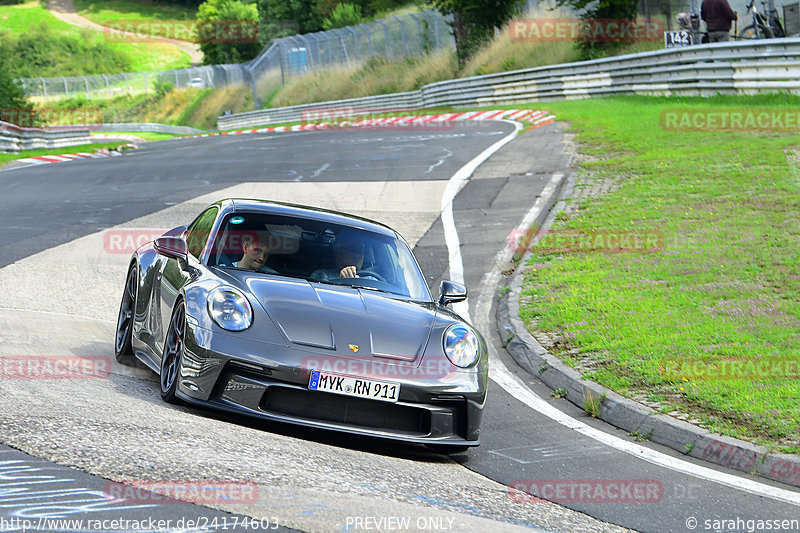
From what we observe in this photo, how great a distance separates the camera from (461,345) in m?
6.36

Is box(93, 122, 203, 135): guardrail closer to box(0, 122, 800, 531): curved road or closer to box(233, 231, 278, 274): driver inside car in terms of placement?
box(0, 122, 800, 531): curved road

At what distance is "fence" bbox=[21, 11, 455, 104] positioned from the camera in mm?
48625

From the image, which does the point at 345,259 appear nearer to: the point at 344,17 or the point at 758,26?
the point at 758,26

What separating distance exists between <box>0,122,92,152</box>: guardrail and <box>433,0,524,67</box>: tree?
661 inches

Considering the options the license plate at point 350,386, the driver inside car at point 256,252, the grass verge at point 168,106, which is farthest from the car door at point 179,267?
the grass verge at point 168,106

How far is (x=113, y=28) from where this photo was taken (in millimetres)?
130875

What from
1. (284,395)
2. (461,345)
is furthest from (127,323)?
(461,345)

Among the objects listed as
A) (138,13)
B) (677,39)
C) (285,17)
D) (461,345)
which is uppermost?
(138,13)

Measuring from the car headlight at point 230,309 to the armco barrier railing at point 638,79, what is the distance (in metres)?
18.5

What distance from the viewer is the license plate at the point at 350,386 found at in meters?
5.70

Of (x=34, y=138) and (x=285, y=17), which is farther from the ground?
(x=285, y=17)

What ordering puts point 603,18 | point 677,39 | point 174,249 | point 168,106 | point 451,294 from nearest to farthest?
point 174,249 → point 451,294 → point 677,39 → point 603,18 → point 168,106

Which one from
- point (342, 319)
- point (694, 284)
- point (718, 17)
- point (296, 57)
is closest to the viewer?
point (342, 319)

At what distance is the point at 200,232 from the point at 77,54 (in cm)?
11233
